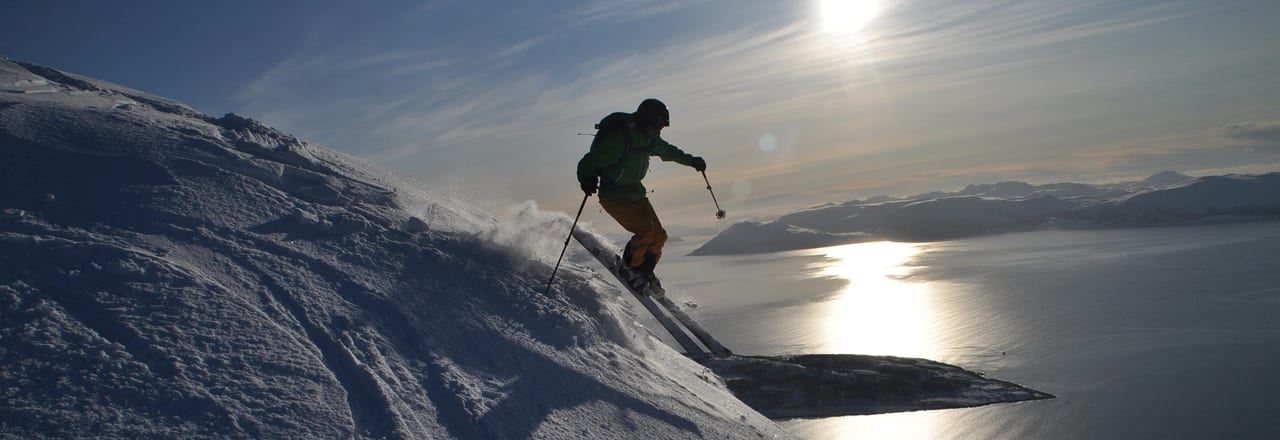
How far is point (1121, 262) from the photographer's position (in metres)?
37.4

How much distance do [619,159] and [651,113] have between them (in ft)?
1.57

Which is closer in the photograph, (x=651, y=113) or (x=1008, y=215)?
(x=651, y=113)

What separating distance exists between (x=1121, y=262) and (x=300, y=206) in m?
44.6

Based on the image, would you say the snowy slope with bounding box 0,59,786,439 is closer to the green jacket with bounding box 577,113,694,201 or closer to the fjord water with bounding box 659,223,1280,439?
the green jacket with bounding box 577,113,694,201

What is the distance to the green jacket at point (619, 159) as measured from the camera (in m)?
5.48

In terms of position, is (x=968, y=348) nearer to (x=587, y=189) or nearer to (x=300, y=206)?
(x=587, y=189)

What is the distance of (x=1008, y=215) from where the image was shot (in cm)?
9156

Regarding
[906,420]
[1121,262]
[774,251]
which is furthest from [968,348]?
[774,251]

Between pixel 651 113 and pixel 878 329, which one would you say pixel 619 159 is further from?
pixel 878 329

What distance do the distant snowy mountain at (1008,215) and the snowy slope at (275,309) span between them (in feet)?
275

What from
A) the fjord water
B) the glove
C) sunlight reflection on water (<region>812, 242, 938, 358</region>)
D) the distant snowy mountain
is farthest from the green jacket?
the distant snowy mountain

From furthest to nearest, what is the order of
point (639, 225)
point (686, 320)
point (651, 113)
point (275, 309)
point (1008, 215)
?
point (1008, 215), point (686, 320), point (639, 225), point (651, 113), point (275, 309)

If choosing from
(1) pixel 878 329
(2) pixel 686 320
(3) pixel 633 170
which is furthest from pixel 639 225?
(1) pixel 878 329

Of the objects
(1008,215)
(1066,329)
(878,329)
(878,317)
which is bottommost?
(1066,329)
